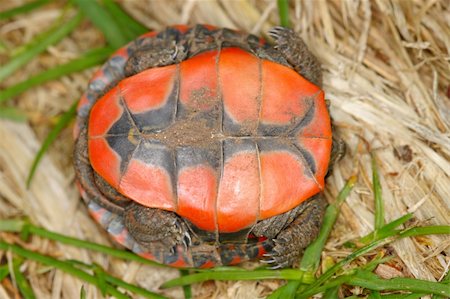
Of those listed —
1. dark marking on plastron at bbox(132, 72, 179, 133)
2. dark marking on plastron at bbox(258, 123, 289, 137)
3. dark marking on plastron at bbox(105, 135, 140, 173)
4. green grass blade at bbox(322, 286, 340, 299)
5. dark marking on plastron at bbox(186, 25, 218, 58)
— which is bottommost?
green grass blade at bbox(322, 286, 340, 299)

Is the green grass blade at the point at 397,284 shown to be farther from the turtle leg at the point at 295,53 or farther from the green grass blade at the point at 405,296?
the turtle leg at the point at 295,53

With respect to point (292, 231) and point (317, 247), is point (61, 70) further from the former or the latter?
point (317, 247)

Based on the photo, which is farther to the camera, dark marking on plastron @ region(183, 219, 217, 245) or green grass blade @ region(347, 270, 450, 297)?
dark marking on plastron @ region(183, 219, 217, 245)

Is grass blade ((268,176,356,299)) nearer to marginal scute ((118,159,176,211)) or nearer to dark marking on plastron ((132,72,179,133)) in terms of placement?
marginal scute ((118,159,176,211))

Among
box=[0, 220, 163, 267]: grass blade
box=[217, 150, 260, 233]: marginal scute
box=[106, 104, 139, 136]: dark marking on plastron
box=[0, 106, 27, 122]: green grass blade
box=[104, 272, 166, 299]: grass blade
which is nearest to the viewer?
box=[217, 150, 260, 233]: marginal scute

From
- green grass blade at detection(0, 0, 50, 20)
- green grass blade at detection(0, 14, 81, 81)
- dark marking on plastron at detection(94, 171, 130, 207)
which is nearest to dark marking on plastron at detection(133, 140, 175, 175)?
dark marking on plastron at detection(94, 171, 130, 207)

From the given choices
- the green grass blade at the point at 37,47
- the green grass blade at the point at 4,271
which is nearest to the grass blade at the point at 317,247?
the green grass blade at the point at 4,271

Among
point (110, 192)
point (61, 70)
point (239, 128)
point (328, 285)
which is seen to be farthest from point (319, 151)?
point (61, 70)

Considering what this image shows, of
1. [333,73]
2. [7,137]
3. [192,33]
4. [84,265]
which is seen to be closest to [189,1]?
[192,33]
